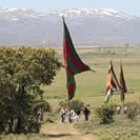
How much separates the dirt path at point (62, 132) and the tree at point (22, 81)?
1.58 metres

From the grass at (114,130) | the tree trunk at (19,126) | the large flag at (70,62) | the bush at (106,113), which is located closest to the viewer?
the large flag at (70,62)

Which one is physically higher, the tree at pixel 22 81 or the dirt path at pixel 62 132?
the tree at pixel 22 81

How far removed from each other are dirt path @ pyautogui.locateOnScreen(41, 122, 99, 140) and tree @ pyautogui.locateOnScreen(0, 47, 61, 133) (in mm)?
1584

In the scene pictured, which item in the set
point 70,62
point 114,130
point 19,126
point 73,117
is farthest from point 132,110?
point 70,62

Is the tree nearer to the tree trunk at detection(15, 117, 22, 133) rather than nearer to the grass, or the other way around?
the tree trunk at detection(15, 117, 22, 133)

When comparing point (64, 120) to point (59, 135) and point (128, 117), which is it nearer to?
point (128, 117)

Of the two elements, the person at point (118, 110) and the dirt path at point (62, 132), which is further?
the person at point (118, 110)

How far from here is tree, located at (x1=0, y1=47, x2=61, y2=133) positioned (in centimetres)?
3275

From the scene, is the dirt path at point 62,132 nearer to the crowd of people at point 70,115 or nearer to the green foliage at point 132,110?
the crowd of people at point 70,115

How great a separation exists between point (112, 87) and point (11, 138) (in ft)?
29.4

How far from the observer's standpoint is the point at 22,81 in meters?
32.9

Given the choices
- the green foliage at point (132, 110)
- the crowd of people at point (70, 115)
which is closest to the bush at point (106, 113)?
the crowd of people at point (70, 115)

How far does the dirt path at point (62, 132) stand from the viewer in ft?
101

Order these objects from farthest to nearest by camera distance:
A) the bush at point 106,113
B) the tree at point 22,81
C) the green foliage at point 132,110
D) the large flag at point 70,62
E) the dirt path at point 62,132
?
the green foliage at point 132,110 < the bush at point 106,113 < the tree at point 22,81 < the dirt path at point 62,132 < the large flag at point 70,62
